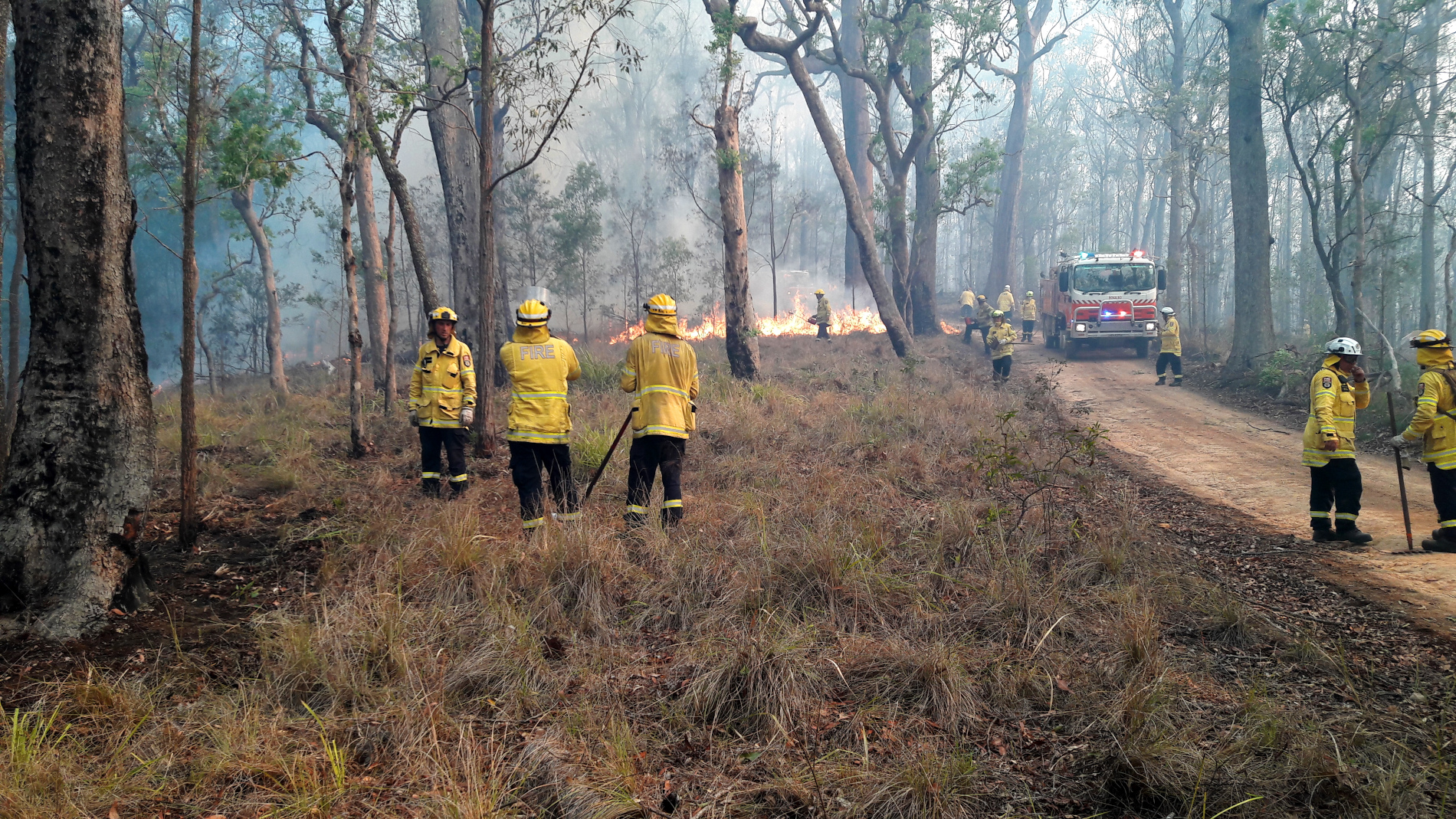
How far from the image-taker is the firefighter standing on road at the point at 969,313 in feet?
74.2

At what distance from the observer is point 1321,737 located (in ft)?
10.2

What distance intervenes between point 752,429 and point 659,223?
34.1 m

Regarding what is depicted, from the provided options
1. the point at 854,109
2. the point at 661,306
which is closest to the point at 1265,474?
the point at 661,306

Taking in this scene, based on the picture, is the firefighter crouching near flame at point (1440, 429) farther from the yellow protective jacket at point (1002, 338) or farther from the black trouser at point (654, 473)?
the yellow protective jacket at point (1002, 338)

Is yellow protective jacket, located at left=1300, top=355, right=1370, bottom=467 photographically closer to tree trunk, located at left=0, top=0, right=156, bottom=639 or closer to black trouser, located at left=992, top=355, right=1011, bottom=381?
tree trunk, located at left=0, top=0, right=156, bottom=639

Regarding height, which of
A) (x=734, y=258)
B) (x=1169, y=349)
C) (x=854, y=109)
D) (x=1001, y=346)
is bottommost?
(x=1169, y=349)

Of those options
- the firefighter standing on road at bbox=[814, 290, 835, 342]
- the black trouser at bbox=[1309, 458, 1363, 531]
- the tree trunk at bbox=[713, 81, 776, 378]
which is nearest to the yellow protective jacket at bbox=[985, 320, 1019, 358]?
the tree trunk at bbox=[713, 81, 776, 378]

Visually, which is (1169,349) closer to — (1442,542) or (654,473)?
(1442,542)

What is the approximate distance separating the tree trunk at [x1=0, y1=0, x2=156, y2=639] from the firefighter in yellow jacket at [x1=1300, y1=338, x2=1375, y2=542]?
309 inches

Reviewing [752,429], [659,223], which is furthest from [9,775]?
[659,223]

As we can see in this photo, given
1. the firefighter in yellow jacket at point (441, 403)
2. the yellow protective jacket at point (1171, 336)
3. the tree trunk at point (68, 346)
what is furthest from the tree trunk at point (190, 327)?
the yellow protective jacket at point (1171, 336)

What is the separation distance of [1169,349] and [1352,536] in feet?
34.2

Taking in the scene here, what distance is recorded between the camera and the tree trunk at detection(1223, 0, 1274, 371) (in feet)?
47.0

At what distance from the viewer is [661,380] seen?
5902 mm
